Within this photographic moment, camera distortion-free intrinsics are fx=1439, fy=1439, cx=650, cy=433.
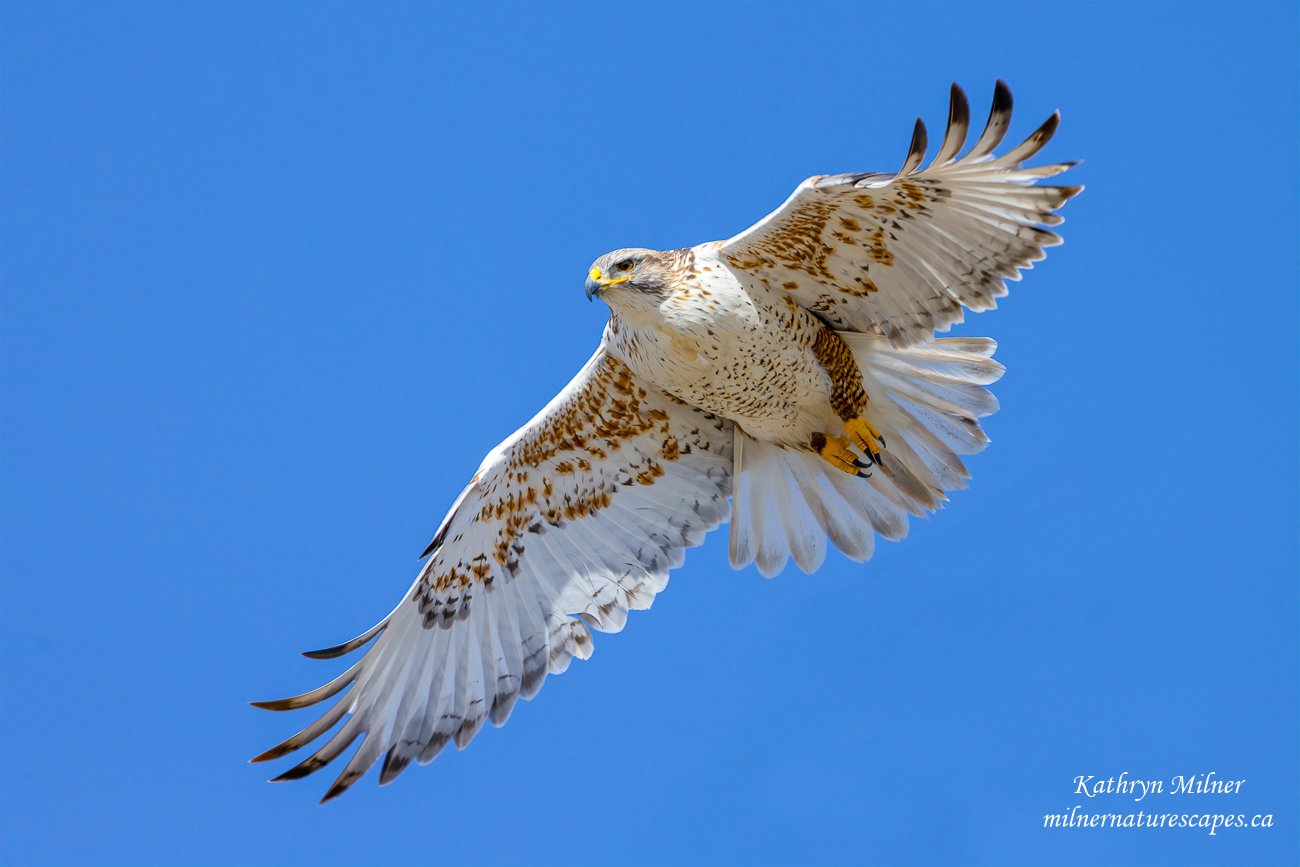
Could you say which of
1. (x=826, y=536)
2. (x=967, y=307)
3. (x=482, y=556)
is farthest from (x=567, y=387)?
(x=967, y=307)

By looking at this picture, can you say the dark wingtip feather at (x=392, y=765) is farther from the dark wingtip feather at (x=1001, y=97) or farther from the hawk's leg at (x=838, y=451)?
the dark wingtip feather at (x=1001, y=97)

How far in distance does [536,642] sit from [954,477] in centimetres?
259

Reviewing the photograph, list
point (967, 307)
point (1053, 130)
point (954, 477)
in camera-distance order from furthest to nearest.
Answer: point (954, 477), point (967, 307), point (1053, 130)

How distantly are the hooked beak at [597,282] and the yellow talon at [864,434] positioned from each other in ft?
5.26

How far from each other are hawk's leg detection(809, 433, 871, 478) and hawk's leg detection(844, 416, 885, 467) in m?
0.06

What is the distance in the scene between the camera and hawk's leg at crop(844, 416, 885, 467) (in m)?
8.07

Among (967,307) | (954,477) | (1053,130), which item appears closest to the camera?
(1053,130)

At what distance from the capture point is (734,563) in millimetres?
8430

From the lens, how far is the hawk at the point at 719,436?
7.28 metres

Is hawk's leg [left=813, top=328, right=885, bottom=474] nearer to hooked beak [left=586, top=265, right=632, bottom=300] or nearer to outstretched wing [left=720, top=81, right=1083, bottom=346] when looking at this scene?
outstretched wing [left=720, top=81, right=1083, bottom=346]

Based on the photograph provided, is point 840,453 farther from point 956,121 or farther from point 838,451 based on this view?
point 956,121

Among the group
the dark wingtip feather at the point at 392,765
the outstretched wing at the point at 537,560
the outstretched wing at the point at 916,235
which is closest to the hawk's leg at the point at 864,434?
the outstretched wing at the point at 916,235

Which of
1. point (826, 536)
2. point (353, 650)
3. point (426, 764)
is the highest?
point (826, 536)

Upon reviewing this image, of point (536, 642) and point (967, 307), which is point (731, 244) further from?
point (536, 642)
